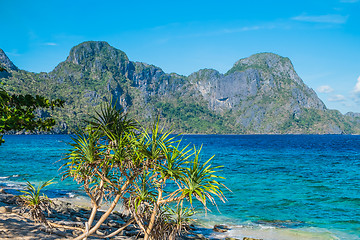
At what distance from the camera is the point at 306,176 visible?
40875 millimetres

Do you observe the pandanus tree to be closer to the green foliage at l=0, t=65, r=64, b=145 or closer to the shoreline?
the green foliage at l=0, t=65, r=64, b=145

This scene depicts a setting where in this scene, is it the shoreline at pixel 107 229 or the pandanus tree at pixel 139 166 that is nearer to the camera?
the pandanus tree at pixel 139 166

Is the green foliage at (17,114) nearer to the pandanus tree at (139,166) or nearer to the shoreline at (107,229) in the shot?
the pandanus tree at (139,166)

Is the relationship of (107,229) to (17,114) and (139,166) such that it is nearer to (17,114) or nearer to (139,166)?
(139,166)

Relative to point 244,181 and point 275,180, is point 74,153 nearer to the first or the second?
point 244,181

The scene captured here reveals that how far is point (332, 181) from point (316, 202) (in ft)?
45.7

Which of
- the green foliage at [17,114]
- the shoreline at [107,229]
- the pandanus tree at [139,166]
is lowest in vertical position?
the shoreline at [107,229]

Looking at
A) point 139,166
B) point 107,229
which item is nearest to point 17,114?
point 139,166

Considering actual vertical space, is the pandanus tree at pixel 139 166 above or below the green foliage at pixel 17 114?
below

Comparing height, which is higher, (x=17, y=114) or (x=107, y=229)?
(x=17, y=114)

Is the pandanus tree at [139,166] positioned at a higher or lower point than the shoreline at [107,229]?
higher

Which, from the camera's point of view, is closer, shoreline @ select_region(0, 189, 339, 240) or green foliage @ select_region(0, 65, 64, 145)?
green foliage @ select_region(0, 65, 64, 145)

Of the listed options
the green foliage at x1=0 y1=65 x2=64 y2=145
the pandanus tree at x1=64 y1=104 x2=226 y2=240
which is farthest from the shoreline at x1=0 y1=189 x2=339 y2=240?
the green foliage at x1=0 y1=65 x2=64 y2=145

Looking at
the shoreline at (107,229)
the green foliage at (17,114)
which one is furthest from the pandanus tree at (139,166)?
the shoreline at (107,229)
